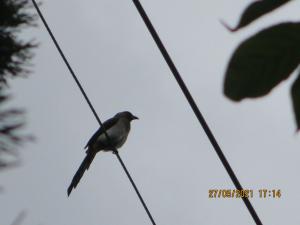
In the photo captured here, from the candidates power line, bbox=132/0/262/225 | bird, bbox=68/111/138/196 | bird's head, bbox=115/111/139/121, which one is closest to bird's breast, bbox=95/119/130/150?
bird, bbox=68/111/138/196

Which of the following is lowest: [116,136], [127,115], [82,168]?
[82,168]

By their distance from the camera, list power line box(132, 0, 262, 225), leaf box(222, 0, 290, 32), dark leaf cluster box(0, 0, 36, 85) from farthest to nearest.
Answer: dark leaf cluster box(0, 0, 36, 85)
power line box(132, 0, 262, 225)
leaf box(222, 0, 290, 32)

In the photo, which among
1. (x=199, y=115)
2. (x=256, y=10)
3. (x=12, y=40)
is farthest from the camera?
(x=12, y=40)

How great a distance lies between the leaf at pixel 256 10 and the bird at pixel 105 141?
617 cm

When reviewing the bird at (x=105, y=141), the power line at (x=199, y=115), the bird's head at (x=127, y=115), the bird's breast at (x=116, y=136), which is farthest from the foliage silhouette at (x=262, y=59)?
the bird's head at (x=127, y=115)

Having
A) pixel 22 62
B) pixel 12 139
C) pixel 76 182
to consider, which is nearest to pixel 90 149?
pixel 76 182

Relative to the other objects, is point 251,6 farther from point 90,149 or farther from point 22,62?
point 90,149

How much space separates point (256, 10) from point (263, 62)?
36 millimetres

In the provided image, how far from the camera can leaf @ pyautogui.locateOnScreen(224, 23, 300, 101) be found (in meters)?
0.42

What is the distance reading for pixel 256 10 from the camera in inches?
16.7

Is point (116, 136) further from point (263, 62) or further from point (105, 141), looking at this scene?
point (263, 62)

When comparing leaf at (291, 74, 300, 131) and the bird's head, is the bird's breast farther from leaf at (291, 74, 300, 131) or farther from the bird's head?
leaf at (291, 74, 300, 131)

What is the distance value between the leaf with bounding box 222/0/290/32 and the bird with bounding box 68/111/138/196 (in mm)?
6166

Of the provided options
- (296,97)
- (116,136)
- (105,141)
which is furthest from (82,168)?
(296,97)
